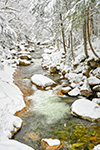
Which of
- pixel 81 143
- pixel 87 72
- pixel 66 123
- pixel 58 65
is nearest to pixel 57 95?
pixel 66 123

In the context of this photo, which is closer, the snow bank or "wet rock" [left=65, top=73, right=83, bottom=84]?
the snow bank

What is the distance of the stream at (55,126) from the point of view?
15.4 feet

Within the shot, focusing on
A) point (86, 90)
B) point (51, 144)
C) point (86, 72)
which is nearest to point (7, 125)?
point (51, 144)

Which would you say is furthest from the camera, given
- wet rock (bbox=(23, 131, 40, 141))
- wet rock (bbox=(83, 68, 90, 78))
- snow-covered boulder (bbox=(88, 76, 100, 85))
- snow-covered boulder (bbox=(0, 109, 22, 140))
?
wet rock (bbox=(83, 68, 90, 78))

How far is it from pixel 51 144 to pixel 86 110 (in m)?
2.50

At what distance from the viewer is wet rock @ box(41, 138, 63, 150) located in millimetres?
4427

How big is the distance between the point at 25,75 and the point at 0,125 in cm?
769

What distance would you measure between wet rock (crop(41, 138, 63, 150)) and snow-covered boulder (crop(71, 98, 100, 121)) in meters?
1.91

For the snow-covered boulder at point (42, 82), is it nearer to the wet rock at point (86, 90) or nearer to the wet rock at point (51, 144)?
the wet rock at point (86, 90)

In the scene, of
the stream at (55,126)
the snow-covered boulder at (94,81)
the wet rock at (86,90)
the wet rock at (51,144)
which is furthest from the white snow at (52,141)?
the snow-covered boulder at (94,81)

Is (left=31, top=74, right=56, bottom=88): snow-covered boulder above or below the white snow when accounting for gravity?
above

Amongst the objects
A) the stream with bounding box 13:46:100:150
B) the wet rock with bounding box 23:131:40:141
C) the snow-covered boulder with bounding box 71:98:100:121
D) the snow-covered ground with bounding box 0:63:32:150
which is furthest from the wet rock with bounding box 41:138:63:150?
the snow-covered boulder with bounding box 71:98:100:121

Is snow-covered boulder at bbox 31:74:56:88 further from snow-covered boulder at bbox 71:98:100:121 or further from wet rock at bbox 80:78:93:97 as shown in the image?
snow-covered boulder at bbox 71:98:100:121

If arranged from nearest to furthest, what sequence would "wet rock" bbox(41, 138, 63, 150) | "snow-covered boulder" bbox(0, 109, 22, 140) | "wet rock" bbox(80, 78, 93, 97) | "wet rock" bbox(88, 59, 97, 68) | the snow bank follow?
"wet rock" bbox(41, 138, 63, 150) → "snow-covered boulder" bbox(0, 109, 22, 140) → the snow bank → "wet rock" bbox(80, 78, 93, 97) → "wet rock" bbox(88, 59, 97, 68)
